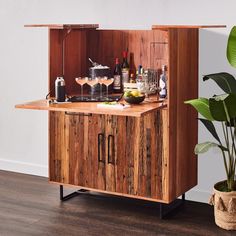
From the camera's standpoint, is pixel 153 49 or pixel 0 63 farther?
pixel 0 63

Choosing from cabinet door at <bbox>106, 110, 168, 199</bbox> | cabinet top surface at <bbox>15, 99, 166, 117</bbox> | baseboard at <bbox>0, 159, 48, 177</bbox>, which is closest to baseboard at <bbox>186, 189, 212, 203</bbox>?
cabinet door at <bbox>106, 110, 168, 199</bbox>

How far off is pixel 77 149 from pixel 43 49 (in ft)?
3.66

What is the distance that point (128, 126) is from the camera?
389 centimetres

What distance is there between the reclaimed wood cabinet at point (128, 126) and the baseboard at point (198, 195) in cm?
10

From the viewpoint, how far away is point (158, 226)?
381 cm

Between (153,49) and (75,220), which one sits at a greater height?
(153,49)

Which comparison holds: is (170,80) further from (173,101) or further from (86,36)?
(86,36)

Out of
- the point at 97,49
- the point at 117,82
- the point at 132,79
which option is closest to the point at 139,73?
the point at 132,79


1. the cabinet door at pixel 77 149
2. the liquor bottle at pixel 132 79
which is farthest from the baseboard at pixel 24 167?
the liquor bottle at pixel 132 79

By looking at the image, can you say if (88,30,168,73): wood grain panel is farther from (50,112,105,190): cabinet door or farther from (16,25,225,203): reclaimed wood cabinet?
(50,112,105,190): cabinet door

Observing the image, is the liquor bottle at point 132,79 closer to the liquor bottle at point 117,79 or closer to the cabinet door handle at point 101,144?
the liquor bottle at point 117,79

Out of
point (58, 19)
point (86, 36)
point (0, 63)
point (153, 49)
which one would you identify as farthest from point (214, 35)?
point (0, 63)

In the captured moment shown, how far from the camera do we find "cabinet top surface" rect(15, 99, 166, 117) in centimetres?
351

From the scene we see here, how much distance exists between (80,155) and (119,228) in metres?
0.62
